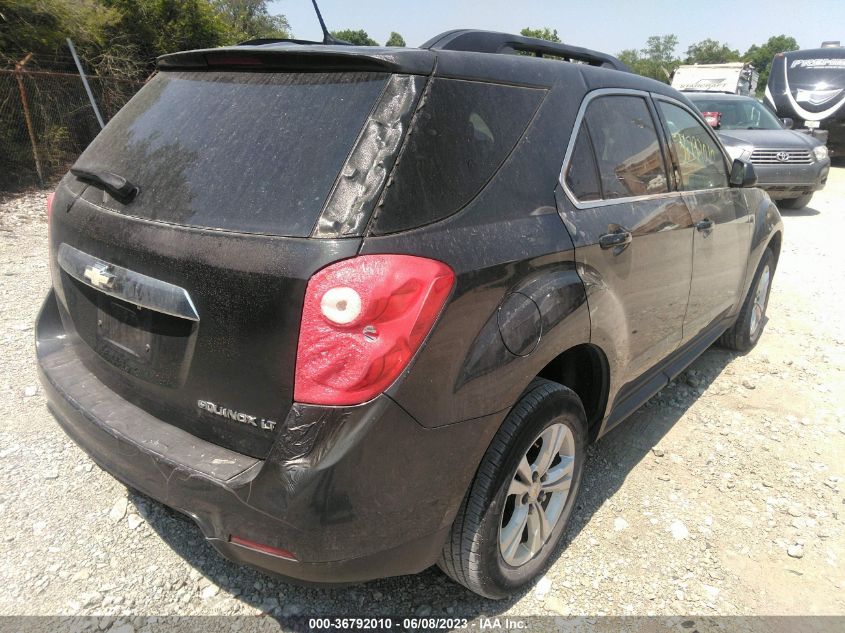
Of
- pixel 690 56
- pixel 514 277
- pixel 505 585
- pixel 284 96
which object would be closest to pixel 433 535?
pixel 505 585

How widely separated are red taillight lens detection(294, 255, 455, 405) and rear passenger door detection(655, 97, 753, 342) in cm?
206

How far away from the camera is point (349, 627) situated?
2111mm

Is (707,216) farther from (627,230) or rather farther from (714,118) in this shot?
(714,118)

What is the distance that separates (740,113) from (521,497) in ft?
35.0

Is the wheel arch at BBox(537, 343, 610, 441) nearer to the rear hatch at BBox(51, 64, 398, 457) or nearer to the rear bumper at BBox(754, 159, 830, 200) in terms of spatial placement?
the rear hatch at BBox(51, 64, 398, 457)

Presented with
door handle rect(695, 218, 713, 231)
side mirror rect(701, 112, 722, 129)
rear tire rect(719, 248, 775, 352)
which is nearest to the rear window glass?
door handle rect(695, 218, 713, 231)

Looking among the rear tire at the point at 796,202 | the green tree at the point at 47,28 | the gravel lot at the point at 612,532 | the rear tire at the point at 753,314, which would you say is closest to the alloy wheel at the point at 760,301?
the rear tire at the point at 753,314

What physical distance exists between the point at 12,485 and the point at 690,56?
100839 millimetres

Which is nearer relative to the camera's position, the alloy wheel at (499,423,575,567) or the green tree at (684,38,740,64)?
the alloy wheel at (499,423,575,567)

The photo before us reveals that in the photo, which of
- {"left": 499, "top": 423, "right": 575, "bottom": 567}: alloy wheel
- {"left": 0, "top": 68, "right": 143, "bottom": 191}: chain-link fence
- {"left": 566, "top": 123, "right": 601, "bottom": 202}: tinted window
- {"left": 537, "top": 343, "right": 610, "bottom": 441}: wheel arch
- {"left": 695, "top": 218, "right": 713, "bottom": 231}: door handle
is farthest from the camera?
{"left": 0, "top": 68, "right": 143, "bottom": 191}: chain-link fence

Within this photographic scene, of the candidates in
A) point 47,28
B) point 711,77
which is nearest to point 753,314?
point 47,28

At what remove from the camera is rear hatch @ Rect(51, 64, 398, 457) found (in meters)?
1.63

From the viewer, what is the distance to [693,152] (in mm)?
3336

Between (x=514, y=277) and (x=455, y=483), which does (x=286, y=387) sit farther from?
(x=514, y=277)
